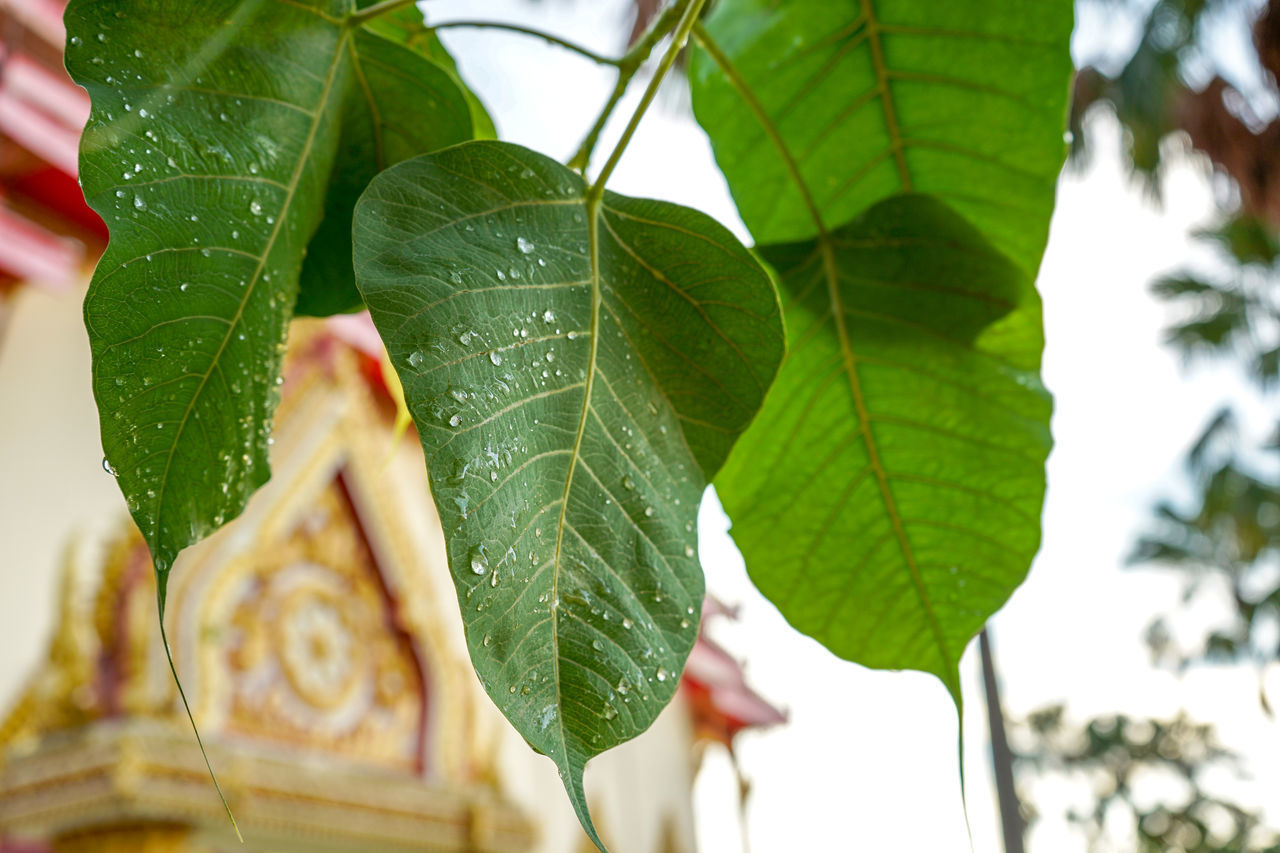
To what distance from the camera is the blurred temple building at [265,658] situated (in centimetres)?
165

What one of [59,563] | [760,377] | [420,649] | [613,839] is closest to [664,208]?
[760,377]

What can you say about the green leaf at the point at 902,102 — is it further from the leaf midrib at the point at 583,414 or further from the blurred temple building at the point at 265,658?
the blurred temple building at the point at 265,658

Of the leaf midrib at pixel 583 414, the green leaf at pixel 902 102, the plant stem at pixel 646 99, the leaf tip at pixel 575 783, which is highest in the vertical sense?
the green leaf at pixel 902 102

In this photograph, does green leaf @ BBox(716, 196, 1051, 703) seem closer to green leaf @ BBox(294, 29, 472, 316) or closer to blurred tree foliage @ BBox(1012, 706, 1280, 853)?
green leaf @ BBox(294, 29, 472, 316)

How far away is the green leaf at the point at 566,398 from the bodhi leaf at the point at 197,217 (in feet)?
0.09

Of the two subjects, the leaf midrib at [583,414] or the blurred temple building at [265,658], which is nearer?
the leaf midrib at [583,414]

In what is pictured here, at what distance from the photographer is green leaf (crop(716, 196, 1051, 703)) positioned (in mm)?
176

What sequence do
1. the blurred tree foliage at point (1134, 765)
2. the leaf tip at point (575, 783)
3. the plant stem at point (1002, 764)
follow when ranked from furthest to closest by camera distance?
the blurred tree foliage at point (1134, 765), the plant stem at point (1002, 764), the leaf tip at point (575, 783)

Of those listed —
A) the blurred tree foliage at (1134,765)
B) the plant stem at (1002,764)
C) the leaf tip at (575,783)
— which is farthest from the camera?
the blurred tree foliage at (1134,765)

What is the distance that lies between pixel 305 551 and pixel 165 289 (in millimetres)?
2182

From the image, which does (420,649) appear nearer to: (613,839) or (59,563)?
(59,563)

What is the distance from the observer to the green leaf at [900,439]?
0.18m

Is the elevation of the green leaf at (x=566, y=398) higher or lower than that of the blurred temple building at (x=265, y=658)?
lower

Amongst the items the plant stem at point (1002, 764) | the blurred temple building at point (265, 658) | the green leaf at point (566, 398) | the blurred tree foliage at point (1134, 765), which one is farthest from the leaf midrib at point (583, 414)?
the blurred tree foliage at point (1134, 765)
